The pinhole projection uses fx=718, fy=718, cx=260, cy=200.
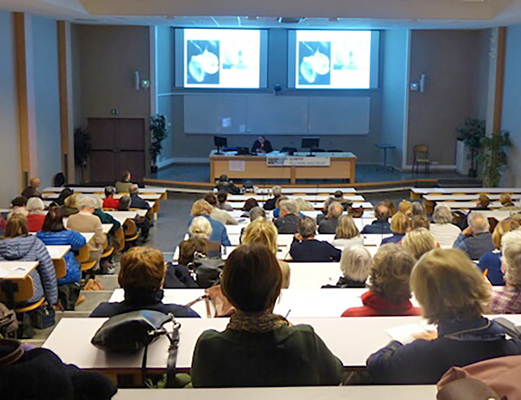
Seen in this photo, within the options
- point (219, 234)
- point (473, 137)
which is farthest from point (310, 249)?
point (473, 137)

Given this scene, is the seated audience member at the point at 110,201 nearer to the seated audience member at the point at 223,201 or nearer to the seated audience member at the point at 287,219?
the seated audience member at the point at 223,201

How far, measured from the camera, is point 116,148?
16.5m

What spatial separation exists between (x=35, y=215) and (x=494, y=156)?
964cm

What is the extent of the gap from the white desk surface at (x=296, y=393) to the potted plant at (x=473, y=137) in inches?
530

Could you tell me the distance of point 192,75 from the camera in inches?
682

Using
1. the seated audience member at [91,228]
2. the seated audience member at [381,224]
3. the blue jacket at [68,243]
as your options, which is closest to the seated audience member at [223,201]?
the seated audience member at [91,228]

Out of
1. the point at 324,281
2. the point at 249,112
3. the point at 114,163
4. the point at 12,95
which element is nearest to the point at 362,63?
the point at 249,112

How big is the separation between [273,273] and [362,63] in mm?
15424

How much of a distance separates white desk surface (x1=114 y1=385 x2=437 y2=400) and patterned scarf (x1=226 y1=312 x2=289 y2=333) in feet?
0.69

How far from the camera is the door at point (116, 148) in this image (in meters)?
16.4

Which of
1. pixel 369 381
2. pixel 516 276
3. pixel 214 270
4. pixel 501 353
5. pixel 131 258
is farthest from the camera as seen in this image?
pixel 214 270

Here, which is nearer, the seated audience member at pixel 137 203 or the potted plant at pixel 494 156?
the seated audience member at pixel 137 203

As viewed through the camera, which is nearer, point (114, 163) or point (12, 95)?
point (12, 95)

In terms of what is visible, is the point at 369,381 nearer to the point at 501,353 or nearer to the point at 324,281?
the point at 501,353
